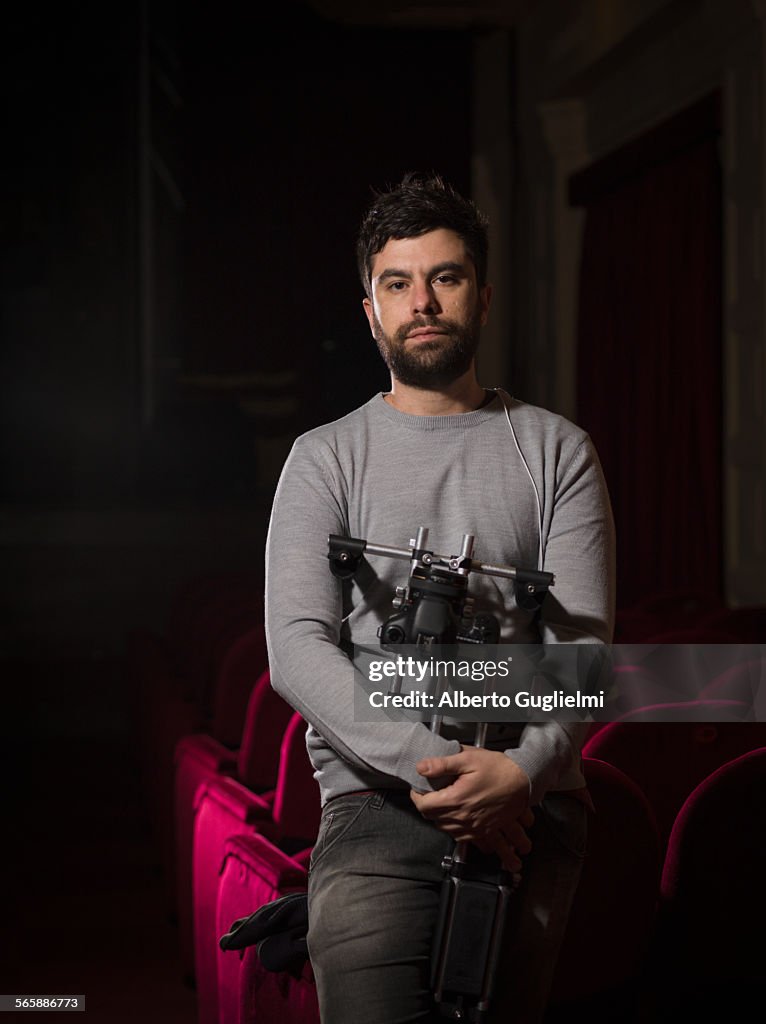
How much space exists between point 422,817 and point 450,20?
17.2 ft

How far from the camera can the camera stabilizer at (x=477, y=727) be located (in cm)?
122

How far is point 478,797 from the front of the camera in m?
1.21

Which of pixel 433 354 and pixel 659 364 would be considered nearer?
pixel 433 354

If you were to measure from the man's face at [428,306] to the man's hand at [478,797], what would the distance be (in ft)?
1.40

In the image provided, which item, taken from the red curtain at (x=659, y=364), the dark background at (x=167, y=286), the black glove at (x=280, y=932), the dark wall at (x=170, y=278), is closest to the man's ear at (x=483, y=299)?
the black glove at (x=280, y=932)

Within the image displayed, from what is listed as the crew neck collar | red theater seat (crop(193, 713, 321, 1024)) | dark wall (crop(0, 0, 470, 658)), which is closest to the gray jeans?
the crew neck collar

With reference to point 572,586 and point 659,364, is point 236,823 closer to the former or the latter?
point 572,586

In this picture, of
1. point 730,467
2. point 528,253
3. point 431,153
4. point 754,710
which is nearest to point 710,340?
point 730,467

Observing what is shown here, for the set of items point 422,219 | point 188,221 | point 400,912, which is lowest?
point 400,912

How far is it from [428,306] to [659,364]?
12.9ft

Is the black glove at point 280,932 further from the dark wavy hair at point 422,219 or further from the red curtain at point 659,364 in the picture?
the red curtain at point 659,364

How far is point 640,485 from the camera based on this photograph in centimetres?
527

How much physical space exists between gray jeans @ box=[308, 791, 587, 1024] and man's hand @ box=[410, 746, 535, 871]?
5 cm

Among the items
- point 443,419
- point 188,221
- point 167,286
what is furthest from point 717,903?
point 188,221
